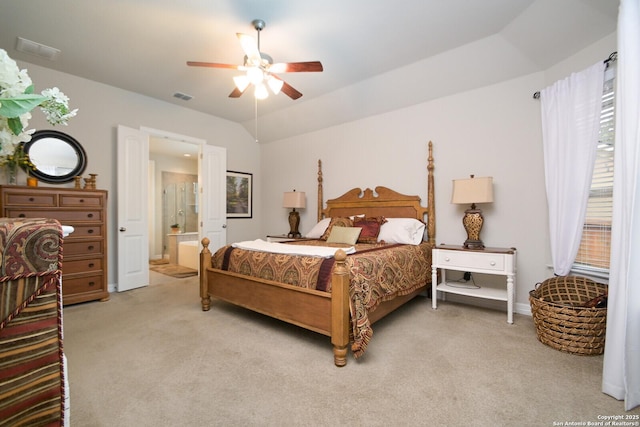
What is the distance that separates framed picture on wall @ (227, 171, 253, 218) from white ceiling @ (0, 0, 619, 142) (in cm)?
181

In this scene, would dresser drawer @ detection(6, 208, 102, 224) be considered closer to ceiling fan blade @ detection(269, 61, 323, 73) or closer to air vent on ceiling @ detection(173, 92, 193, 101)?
air vent on ceiling @ detection(173, 92, 193, 101)

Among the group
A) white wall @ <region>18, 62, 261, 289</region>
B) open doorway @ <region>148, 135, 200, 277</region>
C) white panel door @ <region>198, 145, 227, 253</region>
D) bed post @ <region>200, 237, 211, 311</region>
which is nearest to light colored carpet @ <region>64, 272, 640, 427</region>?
bed post @ <region>200, 237, 211, 311</region>

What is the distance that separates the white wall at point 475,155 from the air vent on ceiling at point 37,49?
3.38m

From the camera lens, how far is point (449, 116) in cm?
357

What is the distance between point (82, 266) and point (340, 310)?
3129 millimetres

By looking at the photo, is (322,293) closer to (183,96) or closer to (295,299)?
(295,299)

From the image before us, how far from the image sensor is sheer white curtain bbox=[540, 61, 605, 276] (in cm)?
238

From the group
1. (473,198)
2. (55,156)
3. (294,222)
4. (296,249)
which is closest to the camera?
(296,249)

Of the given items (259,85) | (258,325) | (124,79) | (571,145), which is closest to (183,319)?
(258,325)

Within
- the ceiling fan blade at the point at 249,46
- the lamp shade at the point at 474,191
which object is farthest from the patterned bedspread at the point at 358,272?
the ceiling fan blade at the point at 249,46

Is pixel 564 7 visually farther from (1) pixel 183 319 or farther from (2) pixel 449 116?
(1) pixel 183 319

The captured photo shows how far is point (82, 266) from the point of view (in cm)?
330

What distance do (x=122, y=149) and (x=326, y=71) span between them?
2.85m

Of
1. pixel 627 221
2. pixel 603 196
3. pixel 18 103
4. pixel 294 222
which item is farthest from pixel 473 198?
pixel 18 103
